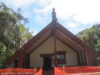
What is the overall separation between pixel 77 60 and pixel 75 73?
236 inches

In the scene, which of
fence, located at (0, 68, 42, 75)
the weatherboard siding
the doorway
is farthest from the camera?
the doorway

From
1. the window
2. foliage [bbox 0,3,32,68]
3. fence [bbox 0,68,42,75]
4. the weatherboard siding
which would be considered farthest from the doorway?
fence [bbox 0,68,42,75]

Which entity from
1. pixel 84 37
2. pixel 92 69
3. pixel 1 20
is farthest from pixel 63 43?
pixel 84 37

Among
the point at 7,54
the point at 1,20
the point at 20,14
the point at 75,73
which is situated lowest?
the point at 75,73

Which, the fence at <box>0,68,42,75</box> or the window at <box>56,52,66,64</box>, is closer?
the fence at <box>0,68,42,75</box>

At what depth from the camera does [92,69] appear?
1029 centimetres

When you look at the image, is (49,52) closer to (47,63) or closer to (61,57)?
(47,63)

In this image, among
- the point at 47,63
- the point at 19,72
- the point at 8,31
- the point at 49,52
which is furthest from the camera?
the point at 8,31

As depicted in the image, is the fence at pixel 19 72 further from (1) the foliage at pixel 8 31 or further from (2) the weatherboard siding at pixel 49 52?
(2) the weatherboard siding at pixel 49 52

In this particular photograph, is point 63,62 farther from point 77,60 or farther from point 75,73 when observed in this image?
point 75,73

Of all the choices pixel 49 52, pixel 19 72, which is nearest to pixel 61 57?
pixel 49 52

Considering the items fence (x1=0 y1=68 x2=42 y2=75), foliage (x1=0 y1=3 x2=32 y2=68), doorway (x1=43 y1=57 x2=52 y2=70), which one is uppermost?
foliage (x1=0 y1=3 x2=32 y2=68)

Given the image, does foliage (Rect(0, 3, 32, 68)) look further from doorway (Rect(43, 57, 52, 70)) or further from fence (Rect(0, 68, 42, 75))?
fence (Rect(0, 68, 42, 75))

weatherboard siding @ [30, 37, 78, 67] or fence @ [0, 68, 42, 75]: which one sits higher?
weatherboard siding @ [30, 37, 78, 67]
